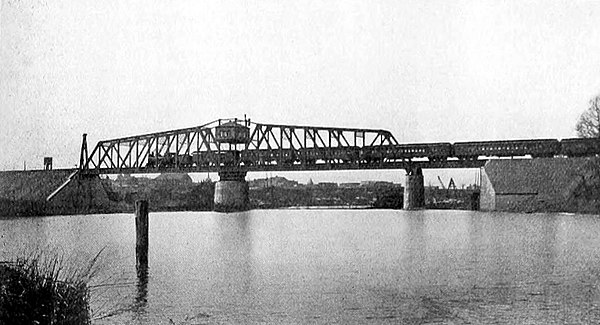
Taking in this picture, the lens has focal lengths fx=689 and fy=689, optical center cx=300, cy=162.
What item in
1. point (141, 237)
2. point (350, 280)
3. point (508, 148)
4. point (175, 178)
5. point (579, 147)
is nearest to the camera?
point (350, 280)

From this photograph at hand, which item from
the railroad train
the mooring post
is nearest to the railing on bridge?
the railroad train

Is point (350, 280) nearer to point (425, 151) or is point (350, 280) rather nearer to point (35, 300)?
point (35, 300)

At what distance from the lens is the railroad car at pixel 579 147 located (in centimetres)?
6091

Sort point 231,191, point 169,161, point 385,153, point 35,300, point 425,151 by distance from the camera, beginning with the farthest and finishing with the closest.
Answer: point 169,161
point 231,191
point 385,153
point 425,151
point 35,300

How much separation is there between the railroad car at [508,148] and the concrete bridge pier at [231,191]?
25506 mm

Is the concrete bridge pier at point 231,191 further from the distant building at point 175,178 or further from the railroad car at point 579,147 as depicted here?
the railroad car at point 579,147

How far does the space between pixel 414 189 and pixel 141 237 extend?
51394mm

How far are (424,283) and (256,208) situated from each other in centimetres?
7441

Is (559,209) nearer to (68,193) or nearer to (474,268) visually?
(474,268)

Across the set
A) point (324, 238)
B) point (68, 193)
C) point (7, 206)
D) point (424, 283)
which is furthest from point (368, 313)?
point (68, 193)

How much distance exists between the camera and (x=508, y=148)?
6725 cm

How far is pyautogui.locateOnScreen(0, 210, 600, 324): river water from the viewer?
45.1ft

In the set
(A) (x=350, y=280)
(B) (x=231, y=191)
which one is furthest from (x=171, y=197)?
(A) (x=350, y=280)

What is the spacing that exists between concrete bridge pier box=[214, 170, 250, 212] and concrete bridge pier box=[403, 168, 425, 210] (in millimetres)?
19662
